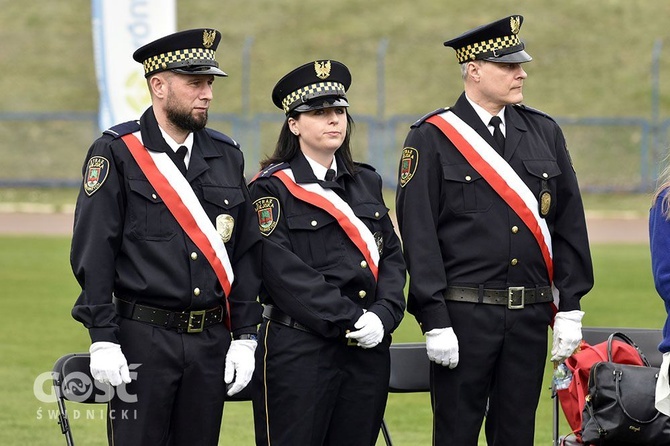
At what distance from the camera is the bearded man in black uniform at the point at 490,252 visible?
18.2 feet

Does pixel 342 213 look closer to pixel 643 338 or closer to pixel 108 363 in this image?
pixel 108 363

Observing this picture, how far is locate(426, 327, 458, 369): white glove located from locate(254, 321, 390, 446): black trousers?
0.67 feet

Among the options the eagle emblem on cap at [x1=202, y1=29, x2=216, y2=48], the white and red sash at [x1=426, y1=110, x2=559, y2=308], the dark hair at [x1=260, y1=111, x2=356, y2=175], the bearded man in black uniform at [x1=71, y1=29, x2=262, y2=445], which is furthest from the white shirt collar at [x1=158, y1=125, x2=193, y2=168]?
the white and red sash at [x1=426, y1=110, x2=559, y2=308]

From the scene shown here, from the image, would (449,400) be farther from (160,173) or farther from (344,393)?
(160,173)

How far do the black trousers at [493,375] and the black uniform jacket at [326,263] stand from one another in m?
0.35

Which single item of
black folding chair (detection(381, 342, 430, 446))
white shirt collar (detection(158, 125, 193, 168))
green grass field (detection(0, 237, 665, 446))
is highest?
white shirt collar (detection(158, 125, 193, 168))

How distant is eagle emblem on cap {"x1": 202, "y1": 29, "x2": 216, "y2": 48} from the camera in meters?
5.25

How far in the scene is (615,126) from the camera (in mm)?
27938

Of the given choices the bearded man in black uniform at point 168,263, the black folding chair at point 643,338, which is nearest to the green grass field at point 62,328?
the black folding chair at point 643,338

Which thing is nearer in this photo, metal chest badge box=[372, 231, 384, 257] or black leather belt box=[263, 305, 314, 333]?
black leather belt box=[263, 305, 314, 333]

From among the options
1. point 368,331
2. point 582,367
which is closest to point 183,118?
point 368,331

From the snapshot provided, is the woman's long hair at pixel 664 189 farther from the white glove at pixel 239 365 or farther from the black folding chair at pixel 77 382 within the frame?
the black folding chair at pixel 77 382

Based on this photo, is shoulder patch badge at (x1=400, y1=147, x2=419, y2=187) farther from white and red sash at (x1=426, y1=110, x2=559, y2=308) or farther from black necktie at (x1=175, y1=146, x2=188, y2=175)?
black necktie at (x1=175, y1=146, x2=188, y2=175)

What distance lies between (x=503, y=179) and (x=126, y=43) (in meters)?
7.82
